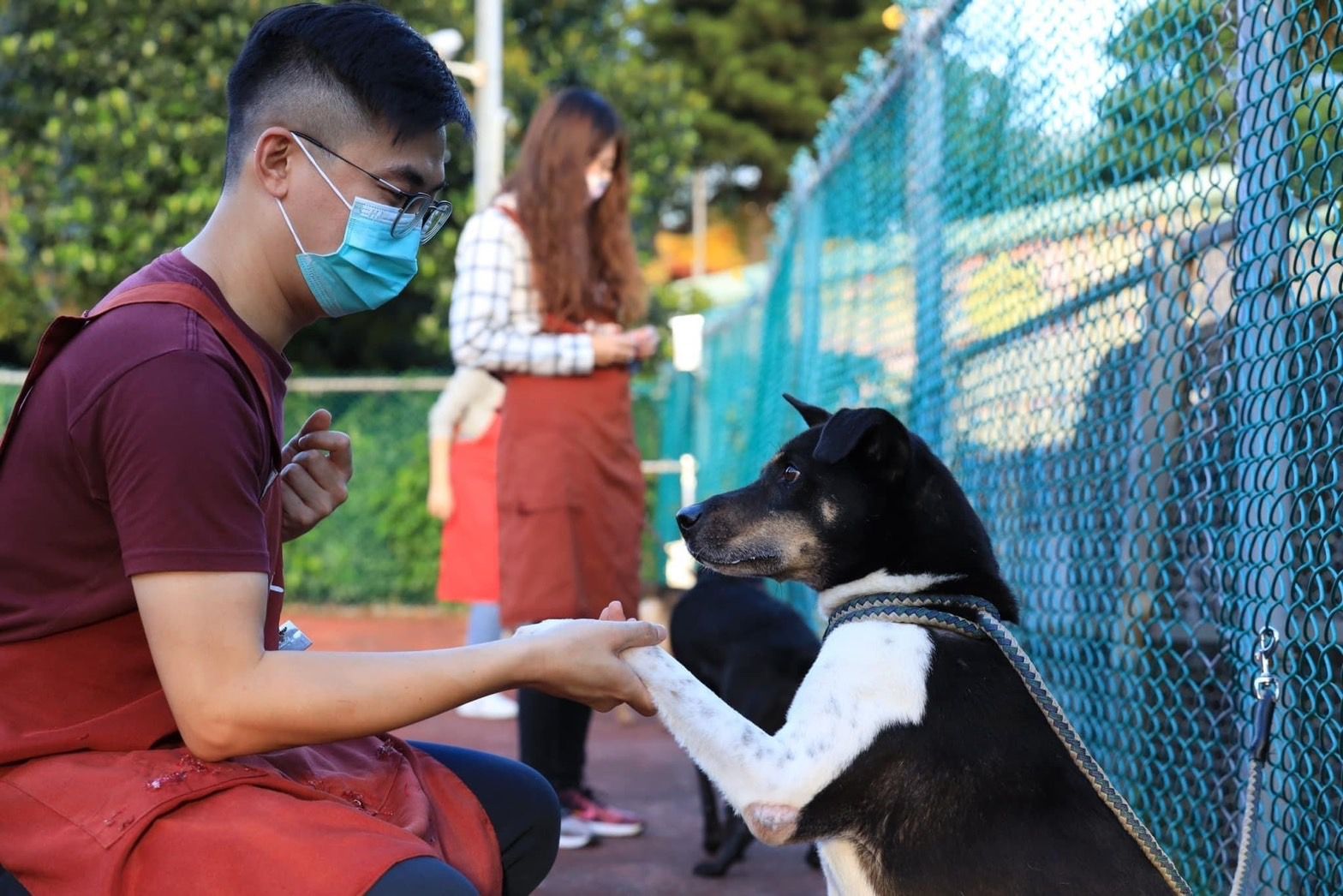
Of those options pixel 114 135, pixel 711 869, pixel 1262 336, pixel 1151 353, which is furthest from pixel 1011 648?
pixel 114 135

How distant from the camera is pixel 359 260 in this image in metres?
2.12

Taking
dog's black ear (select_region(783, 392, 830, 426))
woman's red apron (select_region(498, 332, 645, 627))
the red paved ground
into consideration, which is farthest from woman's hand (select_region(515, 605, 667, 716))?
woman's red apron (select_region(498, 332, 645, 627))

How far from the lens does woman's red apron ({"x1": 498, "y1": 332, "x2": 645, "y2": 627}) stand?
4.33 metres

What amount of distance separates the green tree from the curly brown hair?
29832 mm

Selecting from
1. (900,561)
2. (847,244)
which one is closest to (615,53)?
(847,244)

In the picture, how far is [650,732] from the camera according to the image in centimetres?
700

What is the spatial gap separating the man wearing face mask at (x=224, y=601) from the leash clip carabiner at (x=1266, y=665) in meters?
1.23

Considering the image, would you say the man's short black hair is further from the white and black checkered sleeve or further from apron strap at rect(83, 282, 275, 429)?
the white and black checkered sleeve

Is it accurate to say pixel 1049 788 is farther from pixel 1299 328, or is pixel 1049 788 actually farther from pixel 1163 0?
pixel 1163 0

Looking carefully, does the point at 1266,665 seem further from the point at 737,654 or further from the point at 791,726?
the point at 737,654

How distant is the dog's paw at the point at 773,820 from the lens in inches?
92.6

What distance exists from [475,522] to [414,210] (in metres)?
4.56

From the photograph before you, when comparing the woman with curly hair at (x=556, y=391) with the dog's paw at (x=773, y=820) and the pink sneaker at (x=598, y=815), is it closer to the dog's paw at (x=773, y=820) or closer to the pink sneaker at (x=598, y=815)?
the pink sneaker at (x=598, y=815)

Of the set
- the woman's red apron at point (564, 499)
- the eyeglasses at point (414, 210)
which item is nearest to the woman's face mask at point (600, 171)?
the woman's red apron at point (564, 499)
